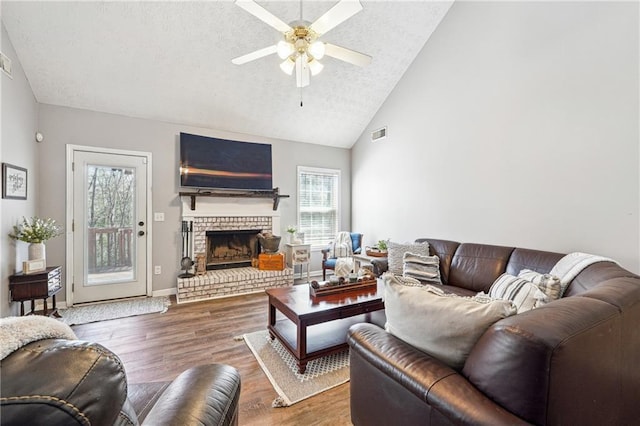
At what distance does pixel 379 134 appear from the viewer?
4.79 meters

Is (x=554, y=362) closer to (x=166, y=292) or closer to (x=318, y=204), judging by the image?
(x=166, y=292)

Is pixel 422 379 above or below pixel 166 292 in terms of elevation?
above

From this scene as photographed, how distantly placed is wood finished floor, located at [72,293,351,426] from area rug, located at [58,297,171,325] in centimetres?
14

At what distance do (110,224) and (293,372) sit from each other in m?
3.25

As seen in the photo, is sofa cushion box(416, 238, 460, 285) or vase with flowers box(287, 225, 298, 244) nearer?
sofa cushion box(416, 238, 460, 285)

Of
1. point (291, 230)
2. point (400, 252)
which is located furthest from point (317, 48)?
point (291, 230)

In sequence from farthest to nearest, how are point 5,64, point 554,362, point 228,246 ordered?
1. point 228,246
2. point 5,64
3. point 554,362

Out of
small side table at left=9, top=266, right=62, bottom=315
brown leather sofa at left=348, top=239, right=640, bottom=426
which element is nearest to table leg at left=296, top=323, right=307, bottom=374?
brown leather sofa at left=348, top=239, right=640, bottom=426

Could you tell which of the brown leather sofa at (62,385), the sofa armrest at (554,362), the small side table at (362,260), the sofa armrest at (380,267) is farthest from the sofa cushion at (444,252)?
the brown leather sofa at (62,385)

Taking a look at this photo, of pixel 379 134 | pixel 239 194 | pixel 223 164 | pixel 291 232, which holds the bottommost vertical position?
pixel 291 232

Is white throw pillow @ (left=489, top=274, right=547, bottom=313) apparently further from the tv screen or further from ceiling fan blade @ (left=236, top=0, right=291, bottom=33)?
the tv screen

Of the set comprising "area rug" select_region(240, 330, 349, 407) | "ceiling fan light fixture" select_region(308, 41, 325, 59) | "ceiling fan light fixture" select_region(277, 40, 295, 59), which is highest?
"ceiling fan light fixture" select_region(277, 40, 295, 59)

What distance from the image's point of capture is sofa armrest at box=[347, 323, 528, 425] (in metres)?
0.85

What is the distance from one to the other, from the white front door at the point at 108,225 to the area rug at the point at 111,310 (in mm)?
181
